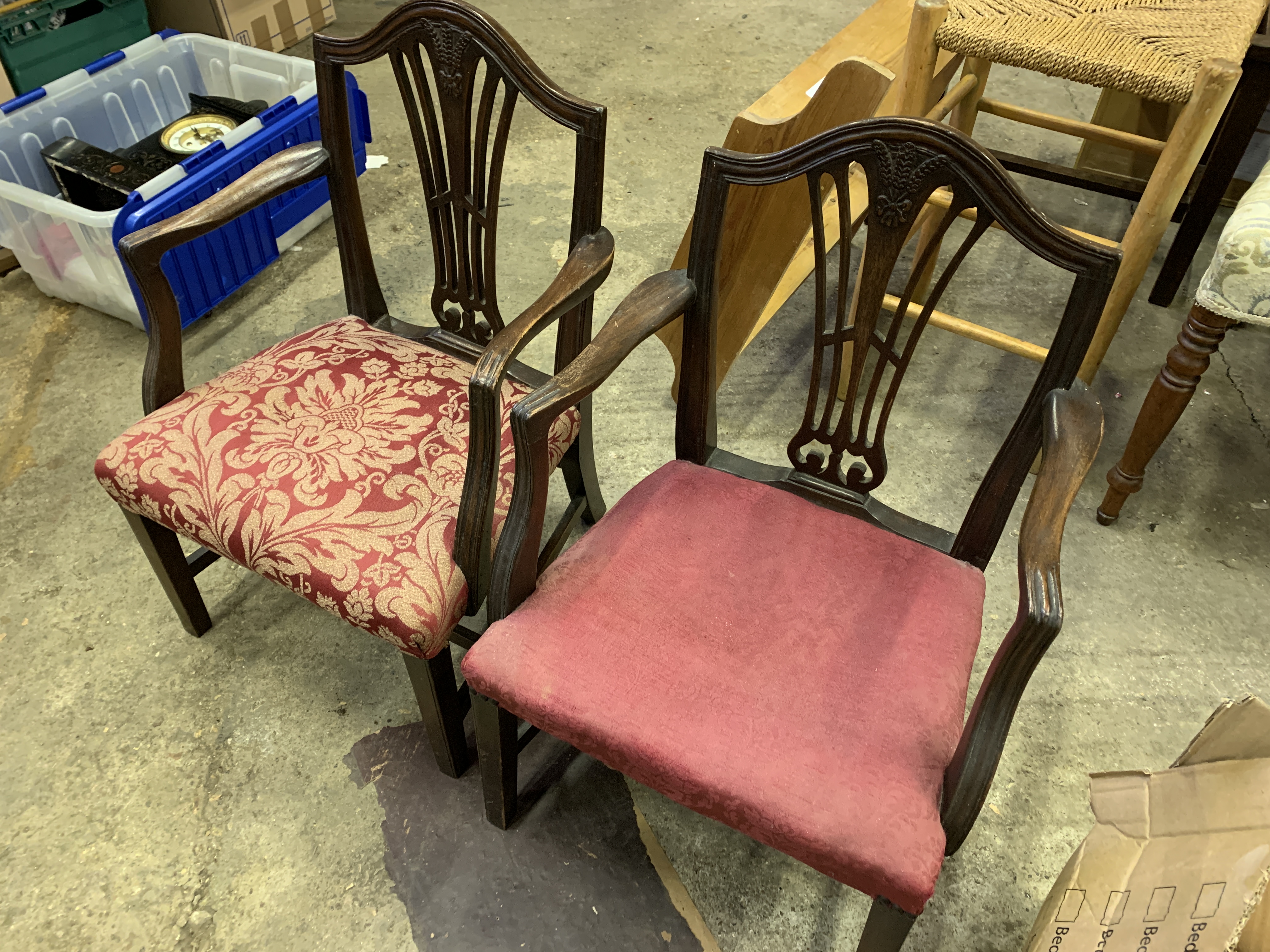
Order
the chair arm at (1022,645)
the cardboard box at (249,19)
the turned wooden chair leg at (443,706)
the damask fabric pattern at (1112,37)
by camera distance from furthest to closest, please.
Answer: the cardboard box at (249,19)
the damask fabric pattern at (1112,37)
the turned wooden chair leg at (443,706)
the chair arm at (1022,645)

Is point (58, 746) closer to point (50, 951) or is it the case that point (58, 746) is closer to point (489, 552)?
point (50, 951)

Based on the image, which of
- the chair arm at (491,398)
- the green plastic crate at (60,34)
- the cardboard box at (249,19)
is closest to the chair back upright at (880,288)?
the chair arm at (491,398)

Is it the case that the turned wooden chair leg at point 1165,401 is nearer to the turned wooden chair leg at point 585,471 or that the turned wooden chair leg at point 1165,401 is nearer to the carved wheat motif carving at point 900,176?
the carved wheat motif carving at point 900,176

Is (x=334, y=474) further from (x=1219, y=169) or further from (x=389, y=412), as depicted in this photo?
(x=1219, y=169)

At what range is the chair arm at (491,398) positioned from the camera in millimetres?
1015

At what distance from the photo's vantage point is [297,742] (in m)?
1.44

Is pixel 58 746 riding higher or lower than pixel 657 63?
lower

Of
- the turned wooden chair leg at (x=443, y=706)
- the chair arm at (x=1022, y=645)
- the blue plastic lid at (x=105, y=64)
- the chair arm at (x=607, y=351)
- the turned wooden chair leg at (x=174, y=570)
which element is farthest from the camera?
the blue plastic lid at (x=105, y=64)

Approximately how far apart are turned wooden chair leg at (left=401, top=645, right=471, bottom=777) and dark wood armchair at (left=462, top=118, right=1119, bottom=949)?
0.10m

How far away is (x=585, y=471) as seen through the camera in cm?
154

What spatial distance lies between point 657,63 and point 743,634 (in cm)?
278

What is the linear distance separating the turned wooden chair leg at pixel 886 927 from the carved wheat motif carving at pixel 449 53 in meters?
1.13

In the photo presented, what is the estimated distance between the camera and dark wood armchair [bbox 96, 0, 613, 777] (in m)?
1.10

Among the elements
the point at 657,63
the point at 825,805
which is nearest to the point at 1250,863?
the point at 825,805
